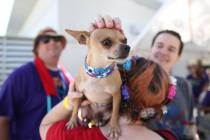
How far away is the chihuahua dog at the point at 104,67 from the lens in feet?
3.34

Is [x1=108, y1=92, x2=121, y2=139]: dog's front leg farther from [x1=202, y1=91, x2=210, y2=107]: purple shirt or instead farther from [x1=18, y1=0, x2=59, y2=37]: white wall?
[x1=202, y1=91, x2=210, y2=107]: purple shirt

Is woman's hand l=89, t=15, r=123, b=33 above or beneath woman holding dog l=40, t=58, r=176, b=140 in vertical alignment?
above

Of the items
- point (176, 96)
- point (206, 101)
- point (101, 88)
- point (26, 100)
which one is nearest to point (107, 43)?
point (101, 88)

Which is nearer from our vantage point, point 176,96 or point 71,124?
point 71,124

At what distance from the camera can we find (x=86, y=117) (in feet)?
3.74

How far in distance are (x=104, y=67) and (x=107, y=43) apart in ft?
0.23

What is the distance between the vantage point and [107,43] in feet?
3.39

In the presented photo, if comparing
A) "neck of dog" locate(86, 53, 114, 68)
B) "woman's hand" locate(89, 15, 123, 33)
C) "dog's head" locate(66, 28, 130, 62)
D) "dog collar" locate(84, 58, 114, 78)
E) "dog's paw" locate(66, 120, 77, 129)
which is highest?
"woman's hand" locate(89, 15, 123, 33)

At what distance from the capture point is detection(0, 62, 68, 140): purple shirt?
191 cm

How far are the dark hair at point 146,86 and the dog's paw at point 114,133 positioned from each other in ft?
0.19

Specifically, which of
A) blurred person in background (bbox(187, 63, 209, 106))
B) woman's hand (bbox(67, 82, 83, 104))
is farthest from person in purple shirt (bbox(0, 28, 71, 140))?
blurred person in background (bbox(187, 63, 209, 106))

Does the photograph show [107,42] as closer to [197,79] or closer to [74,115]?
[74,115]

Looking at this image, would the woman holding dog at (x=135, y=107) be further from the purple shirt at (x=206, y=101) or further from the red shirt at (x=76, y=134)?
the purple shirt at (x=206, y=101)

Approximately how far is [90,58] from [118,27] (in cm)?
12
